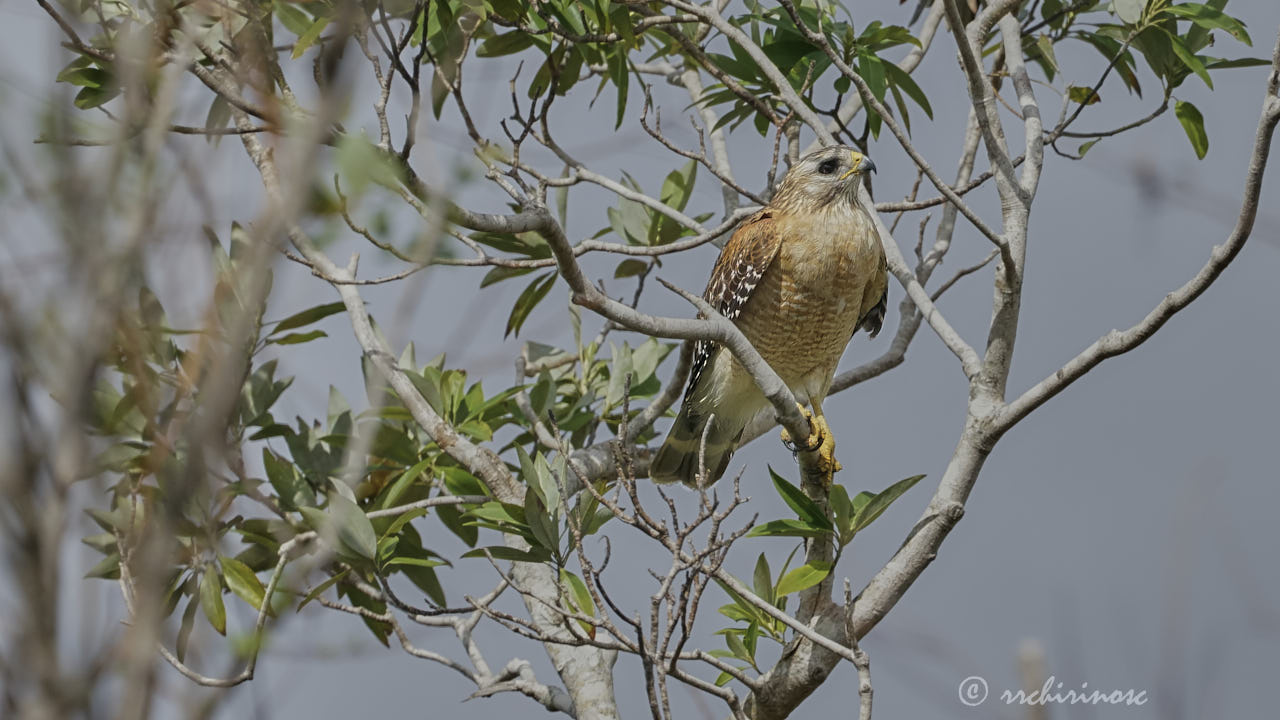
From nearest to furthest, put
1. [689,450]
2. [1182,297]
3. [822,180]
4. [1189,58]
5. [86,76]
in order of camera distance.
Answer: [1182,297] < [86,76] < [1189,58] < [822,180] < [689,450]

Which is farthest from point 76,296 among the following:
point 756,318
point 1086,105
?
point 756,318

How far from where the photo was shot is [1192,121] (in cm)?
401

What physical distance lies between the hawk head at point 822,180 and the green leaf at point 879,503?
1.67 metres

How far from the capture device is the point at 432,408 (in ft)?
13.3

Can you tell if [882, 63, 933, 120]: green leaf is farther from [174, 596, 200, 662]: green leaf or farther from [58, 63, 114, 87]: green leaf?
[174, 596, 200, 662]: green leaf

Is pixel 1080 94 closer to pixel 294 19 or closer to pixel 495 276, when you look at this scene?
pixel 495 276

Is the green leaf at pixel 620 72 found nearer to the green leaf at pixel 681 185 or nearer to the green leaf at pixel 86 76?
the green leaf at pixel 681 185

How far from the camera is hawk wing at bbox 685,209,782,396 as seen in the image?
4680mm

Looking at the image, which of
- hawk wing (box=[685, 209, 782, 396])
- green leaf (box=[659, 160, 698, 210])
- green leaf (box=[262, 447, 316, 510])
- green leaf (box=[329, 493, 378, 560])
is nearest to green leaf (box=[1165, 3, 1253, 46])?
hawk wing (box=[685, 209, 782, 396])

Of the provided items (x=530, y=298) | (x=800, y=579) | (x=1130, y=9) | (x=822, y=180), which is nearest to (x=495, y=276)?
(x=530, y=298)

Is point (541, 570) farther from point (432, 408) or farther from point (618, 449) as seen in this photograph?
point (618, 449)

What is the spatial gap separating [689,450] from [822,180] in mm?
1240

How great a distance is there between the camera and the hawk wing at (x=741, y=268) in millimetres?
4680

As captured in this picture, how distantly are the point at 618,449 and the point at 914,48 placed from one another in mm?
2662
